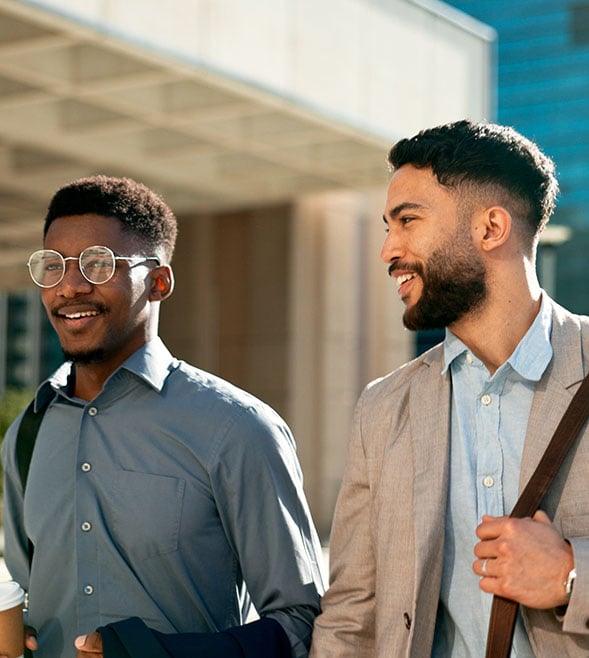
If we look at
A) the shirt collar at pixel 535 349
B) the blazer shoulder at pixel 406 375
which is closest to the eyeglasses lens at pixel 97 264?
the blazer shoulder at pixel 406 375

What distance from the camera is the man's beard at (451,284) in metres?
2.93

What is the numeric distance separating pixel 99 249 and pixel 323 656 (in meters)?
1.28

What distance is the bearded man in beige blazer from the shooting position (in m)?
2.82

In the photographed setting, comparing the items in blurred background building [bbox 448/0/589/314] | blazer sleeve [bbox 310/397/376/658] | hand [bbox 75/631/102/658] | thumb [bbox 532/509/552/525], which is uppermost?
blurred background building [bbox 448/0/589/314]

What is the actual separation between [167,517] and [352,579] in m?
0.53

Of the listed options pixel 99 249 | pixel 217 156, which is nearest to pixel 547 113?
pixel 217 156

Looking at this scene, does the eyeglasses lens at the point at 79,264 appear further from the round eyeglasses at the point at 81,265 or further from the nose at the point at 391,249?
the nose at the point at 391,249

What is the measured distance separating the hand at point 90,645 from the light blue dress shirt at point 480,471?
838 millimetres

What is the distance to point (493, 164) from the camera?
9.82 feet

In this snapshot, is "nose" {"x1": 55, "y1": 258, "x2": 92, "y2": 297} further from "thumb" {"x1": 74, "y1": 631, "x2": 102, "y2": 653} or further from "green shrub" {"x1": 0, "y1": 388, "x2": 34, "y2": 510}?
"green shrub" {"x1": 0, "y1": 388, "x2": 34, "y2": 510}

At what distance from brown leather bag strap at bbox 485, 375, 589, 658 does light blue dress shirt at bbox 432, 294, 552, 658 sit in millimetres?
148

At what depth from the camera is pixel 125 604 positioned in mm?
3188

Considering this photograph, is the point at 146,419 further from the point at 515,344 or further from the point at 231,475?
the point at 515,344

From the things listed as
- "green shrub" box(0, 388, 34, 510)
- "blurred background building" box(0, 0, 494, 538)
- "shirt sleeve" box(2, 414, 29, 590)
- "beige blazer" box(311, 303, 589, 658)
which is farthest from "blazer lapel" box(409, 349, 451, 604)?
"green shrub" box(0, 388, 34, 510)
